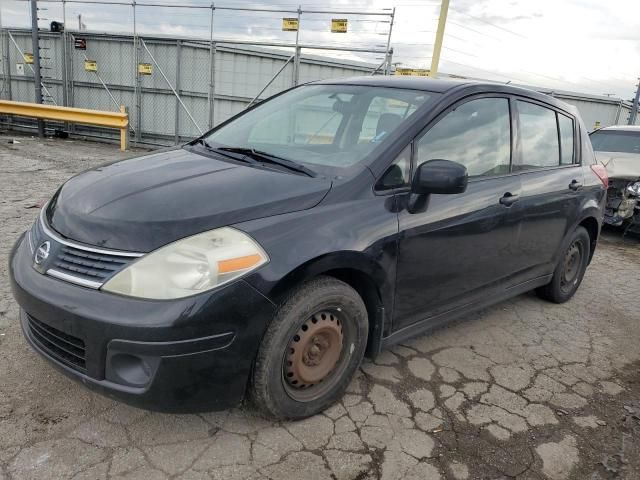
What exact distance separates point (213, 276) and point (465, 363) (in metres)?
1.98

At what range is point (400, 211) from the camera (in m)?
2.73

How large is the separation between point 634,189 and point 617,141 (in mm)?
1785

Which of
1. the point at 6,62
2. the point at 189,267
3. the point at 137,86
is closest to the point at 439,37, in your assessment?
the point at 137,86

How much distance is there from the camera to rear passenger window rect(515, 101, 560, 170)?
365cm

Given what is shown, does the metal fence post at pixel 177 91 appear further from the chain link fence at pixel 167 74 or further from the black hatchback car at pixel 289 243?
the black hatchback car at pixel 289 243

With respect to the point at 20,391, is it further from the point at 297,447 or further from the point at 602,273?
the point at 602,273

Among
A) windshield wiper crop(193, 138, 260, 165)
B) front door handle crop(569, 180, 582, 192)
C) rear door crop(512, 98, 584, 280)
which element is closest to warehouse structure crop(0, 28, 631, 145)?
rear door crop(512, 98, 584, 280)

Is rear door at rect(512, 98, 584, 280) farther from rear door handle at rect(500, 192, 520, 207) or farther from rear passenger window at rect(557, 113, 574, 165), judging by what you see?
rear door handle at rect(500, 192, 520, 207)

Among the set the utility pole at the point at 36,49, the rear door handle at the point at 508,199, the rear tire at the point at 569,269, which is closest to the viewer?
the rear door handle at the point at 508,199

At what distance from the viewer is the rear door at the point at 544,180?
362 cm

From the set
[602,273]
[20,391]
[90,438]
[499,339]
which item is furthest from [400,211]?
[602,273]

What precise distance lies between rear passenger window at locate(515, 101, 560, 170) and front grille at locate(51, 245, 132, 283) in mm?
2713

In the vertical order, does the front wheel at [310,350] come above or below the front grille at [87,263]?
below

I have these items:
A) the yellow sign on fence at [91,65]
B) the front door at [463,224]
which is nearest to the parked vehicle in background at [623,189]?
the front door at [463,224]
